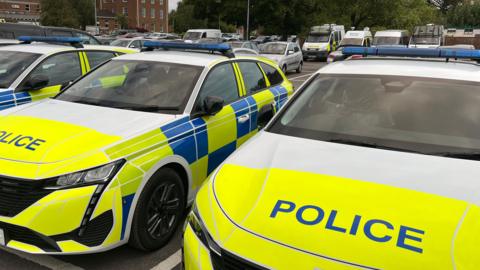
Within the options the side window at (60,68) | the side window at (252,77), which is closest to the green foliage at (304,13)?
the side window at (60,68)

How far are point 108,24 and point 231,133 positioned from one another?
92783 mm

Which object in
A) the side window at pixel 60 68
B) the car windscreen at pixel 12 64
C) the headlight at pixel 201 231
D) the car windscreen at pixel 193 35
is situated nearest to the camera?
the headlight at pixel 201 231

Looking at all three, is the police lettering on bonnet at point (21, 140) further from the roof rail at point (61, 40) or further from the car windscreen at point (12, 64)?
the roof rail at point (61, 40)

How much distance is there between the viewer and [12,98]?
5.12m

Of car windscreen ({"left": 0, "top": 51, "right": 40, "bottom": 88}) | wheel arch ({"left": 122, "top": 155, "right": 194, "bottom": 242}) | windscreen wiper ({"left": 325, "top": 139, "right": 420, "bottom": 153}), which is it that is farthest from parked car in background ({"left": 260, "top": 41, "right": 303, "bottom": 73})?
windscreen wiper ({"left": 325, "top": 139, "right": 420, "bottom": 153})

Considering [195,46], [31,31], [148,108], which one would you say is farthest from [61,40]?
[31,31]

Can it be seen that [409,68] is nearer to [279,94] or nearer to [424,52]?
[424,52]

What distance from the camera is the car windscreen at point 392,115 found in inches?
102

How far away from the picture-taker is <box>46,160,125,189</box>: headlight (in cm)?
272

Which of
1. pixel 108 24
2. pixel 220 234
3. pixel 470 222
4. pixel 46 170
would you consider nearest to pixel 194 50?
pixel 46 170

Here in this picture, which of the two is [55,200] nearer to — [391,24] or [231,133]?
[231,133]

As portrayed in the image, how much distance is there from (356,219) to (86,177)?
71.4 inches

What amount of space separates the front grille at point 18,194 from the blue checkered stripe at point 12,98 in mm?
2667

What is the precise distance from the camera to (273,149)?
103 inches
